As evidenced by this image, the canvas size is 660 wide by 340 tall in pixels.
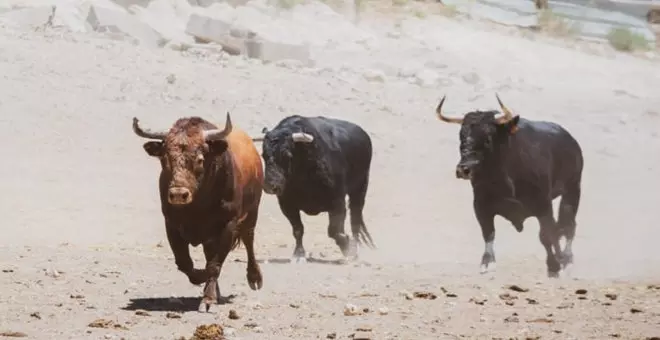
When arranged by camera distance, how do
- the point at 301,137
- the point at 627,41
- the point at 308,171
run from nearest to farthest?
the point at 301,137
the point at 308,171
the point at 627,41

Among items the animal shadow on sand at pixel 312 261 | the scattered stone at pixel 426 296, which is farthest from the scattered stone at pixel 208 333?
the animal shadow on sand at pixel 312 261

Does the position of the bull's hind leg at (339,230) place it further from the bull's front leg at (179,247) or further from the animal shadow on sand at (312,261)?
the bull's front leg at (179,247)

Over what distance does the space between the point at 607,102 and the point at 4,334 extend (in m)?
22.9

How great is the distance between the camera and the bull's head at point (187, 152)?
31.9 feet

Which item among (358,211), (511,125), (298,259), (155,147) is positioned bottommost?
(358,211)

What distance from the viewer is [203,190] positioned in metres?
10.1

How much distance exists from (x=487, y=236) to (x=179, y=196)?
4973mm

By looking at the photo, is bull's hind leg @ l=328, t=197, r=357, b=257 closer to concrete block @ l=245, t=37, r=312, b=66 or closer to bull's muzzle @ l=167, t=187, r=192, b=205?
bull's muzzle @ l=167, t=187, r=192, b=205

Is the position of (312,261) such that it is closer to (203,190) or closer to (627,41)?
(203,190)

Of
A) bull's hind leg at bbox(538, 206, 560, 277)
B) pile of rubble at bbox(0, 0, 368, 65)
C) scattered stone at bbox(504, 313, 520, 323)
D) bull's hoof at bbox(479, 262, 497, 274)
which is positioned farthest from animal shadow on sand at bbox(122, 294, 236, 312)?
pile of rubble at bbox(0, 0, 368, 65)

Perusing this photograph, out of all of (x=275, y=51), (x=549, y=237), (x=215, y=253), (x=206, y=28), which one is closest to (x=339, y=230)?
(x=549, y=237)

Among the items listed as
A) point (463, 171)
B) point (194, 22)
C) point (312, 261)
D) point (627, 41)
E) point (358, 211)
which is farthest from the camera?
point (627, 41)

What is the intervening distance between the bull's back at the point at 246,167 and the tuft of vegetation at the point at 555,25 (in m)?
27.4

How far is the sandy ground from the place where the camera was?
398 inches
